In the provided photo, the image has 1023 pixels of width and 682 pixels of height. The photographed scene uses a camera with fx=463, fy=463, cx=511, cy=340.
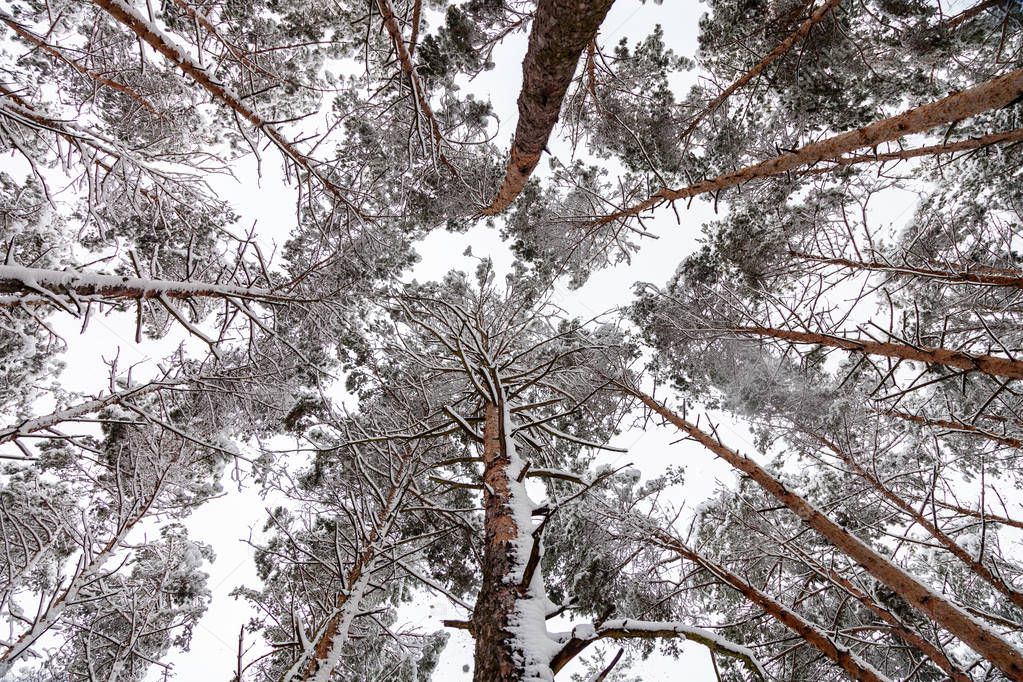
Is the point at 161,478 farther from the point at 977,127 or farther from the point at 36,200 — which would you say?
the point at 977,127

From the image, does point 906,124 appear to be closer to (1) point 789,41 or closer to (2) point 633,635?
(1) point 789,41

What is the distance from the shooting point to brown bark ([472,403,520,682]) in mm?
1833

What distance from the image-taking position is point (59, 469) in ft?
30.3

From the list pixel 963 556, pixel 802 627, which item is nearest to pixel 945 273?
pixel 963 556

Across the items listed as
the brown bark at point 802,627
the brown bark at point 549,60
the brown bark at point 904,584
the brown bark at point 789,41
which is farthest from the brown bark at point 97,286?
the brown bark at point 789,41

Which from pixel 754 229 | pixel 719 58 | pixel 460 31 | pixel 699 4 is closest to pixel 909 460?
pixel 754 229

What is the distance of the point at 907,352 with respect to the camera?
3.93 m

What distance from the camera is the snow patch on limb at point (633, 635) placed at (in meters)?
1.80

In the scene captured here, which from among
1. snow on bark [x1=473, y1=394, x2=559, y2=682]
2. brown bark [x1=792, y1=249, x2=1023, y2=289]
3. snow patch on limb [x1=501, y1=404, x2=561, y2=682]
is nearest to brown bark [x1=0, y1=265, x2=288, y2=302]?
snow on bark [x1=473, y1=394, x2=559, y2=682]

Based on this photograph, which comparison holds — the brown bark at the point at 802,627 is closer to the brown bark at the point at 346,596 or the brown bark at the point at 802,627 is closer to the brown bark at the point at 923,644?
the brown bark at the point at 923,644

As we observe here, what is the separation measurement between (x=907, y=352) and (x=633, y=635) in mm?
3662

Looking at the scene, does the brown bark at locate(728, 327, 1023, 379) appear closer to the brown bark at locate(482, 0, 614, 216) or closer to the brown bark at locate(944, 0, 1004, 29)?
the brown bark at locate(482, 0, 614, 216)

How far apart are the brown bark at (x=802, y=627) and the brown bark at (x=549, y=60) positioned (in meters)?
4.10

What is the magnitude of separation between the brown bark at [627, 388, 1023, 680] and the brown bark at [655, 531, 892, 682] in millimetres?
591
